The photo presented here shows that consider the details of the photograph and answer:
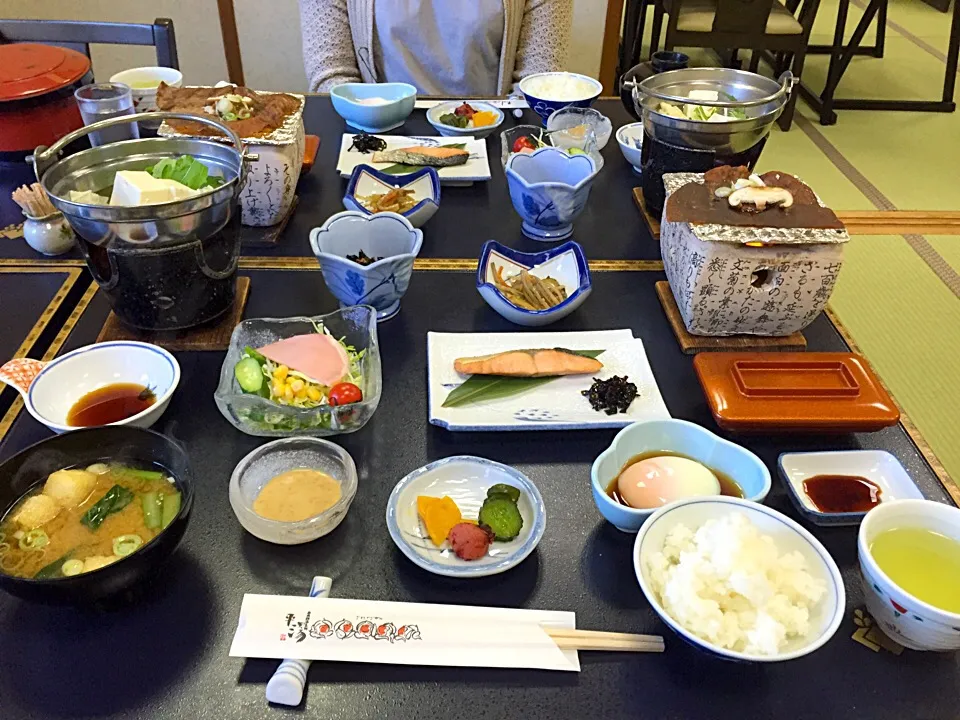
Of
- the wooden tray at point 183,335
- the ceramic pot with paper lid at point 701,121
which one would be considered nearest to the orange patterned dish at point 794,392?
the ceramic pot with paper lid at point 701,121

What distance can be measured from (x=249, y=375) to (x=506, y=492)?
0.47m

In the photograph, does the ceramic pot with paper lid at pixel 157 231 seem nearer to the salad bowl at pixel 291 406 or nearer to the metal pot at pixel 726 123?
the salad bowl at pixel 291 406

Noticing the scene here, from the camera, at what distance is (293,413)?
1076mm

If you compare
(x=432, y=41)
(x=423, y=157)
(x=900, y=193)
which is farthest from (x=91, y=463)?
(x=900, y=193)

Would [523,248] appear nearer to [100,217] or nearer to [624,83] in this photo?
[624,83]

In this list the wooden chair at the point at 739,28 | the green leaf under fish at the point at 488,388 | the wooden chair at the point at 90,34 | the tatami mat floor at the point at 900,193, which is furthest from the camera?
the wooden chair at the point at 739,28

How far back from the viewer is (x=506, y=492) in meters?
1.00

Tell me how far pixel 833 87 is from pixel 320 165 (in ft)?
12.9

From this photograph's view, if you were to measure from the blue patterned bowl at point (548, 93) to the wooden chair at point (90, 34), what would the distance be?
4.00ft

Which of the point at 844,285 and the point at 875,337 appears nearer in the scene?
the point at 875,337

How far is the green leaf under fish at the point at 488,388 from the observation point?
3.91 feet

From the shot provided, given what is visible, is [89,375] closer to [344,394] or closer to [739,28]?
[344,394]

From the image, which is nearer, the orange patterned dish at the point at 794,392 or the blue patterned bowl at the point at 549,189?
the orange patterned dish at the point at 794,392

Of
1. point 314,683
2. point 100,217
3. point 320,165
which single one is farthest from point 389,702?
point 320,165
